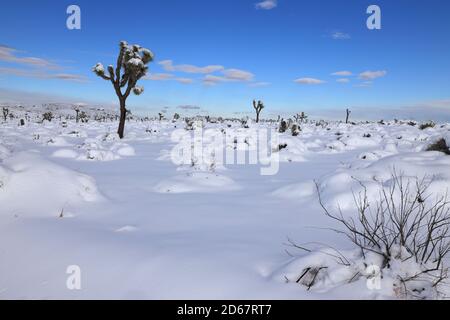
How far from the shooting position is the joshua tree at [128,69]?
52.1ft

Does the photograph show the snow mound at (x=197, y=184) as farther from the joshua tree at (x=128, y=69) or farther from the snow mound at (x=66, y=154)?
the joshua tree at (x=128, y=69)

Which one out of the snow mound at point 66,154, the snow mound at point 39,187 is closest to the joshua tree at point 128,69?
the snow mound at point 66,154

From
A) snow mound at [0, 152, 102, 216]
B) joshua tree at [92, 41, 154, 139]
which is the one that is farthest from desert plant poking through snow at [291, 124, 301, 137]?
snow mound at [0, 152, 102, 216]

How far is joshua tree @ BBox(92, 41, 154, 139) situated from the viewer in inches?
625

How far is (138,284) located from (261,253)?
115 centimetres

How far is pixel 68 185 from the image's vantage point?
4980mm

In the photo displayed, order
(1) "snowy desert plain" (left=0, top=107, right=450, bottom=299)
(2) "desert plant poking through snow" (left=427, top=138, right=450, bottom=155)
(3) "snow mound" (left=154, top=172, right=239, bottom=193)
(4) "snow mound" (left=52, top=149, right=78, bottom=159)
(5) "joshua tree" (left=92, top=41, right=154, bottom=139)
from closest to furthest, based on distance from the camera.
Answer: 1. (1) "snowy desert plain" (left=0, top=107, right=450, bottom=299)
2. (3) "snow mound" (left=154, top=172, right=239, bottom=193)
3. (2) "desert plant poking through snow" (left=427, top=138, right=450, bottom=155)
4. (4) "snow mound" (left=52, top=149, right=78, bottom=159)
5. (5) "joshua tree" (left=92, top=41, right=154, bottom=139)

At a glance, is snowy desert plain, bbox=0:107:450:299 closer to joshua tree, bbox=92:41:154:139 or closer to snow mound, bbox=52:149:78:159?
snow mound, bbox=52:149:78:159

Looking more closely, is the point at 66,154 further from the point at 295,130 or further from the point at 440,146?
the point at 295,130

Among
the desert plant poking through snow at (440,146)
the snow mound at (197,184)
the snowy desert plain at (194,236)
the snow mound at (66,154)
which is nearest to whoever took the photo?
the snowy desert plain at (194,236)

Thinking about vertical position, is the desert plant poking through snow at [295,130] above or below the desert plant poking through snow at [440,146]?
Result: above

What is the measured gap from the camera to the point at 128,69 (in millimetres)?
16188
